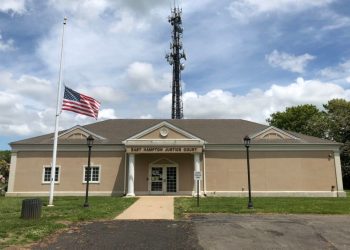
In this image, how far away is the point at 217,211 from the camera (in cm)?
1562

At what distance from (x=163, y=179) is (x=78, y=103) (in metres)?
10.4

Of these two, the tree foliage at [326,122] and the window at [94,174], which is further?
the tree foliage at [326,122]

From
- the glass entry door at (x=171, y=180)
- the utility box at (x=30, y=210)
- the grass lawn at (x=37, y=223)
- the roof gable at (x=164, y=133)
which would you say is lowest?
the grass lawn at (x=37, y=223)

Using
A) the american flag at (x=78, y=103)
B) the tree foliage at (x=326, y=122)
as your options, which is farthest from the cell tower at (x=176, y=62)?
the american flag at (x=78, y=103)

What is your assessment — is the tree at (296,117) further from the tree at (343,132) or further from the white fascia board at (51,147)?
the white fascia board at (51,147)

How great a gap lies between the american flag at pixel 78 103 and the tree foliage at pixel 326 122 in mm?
27852

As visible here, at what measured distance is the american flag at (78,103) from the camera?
744 inches

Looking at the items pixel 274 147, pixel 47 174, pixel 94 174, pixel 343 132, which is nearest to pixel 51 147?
pixel 47 174

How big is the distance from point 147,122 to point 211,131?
6248 millimetres

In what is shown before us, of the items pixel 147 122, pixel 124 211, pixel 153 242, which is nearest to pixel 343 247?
pixel 153 242

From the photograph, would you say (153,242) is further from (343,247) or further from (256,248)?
(343,247)

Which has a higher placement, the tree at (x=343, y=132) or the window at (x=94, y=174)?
the tree at (x=343, y=132)

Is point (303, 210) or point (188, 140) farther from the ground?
point (188, 140)

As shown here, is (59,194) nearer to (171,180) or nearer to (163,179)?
(163,179)
